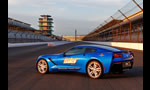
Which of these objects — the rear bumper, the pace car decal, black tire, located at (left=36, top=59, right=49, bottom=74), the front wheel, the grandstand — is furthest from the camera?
the grandstand

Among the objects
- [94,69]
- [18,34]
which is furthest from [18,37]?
[94,69]

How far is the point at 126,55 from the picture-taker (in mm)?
7137

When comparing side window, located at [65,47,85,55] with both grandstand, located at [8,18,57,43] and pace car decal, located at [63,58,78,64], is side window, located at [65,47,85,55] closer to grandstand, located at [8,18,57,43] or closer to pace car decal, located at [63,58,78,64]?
pace car decal, located at [63,58,78,64]

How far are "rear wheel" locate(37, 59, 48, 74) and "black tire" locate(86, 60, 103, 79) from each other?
1.95 m

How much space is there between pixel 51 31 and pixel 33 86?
16097cm

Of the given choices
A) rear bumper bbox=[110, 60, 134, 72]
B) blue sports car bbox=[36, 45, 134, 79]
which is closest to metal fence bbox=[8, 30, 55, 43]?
blue sports car bbox=[36, 45, 134, 79]

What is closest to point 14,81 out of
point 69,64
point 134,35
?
point 69,64

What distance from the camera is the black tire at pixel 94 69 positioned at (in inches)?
276

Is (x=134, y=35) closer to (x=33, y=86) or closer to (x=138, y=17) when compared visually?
(x=138, y=17)

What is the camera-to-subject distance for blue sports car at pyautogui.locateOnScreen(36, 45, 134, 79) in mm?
6871

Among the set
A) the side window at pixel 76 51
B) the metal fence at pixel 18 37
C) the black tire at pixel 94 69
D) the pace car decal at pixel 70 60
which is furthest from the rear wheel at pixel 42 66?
the metal fence at pixel 18 37

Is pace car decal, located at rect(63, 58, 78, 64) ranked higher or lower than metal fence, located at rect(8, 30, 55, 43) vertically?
lower

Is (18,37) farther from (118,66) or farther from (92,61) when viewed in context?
(118,66)

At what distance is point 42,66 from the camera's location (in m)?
8.35
